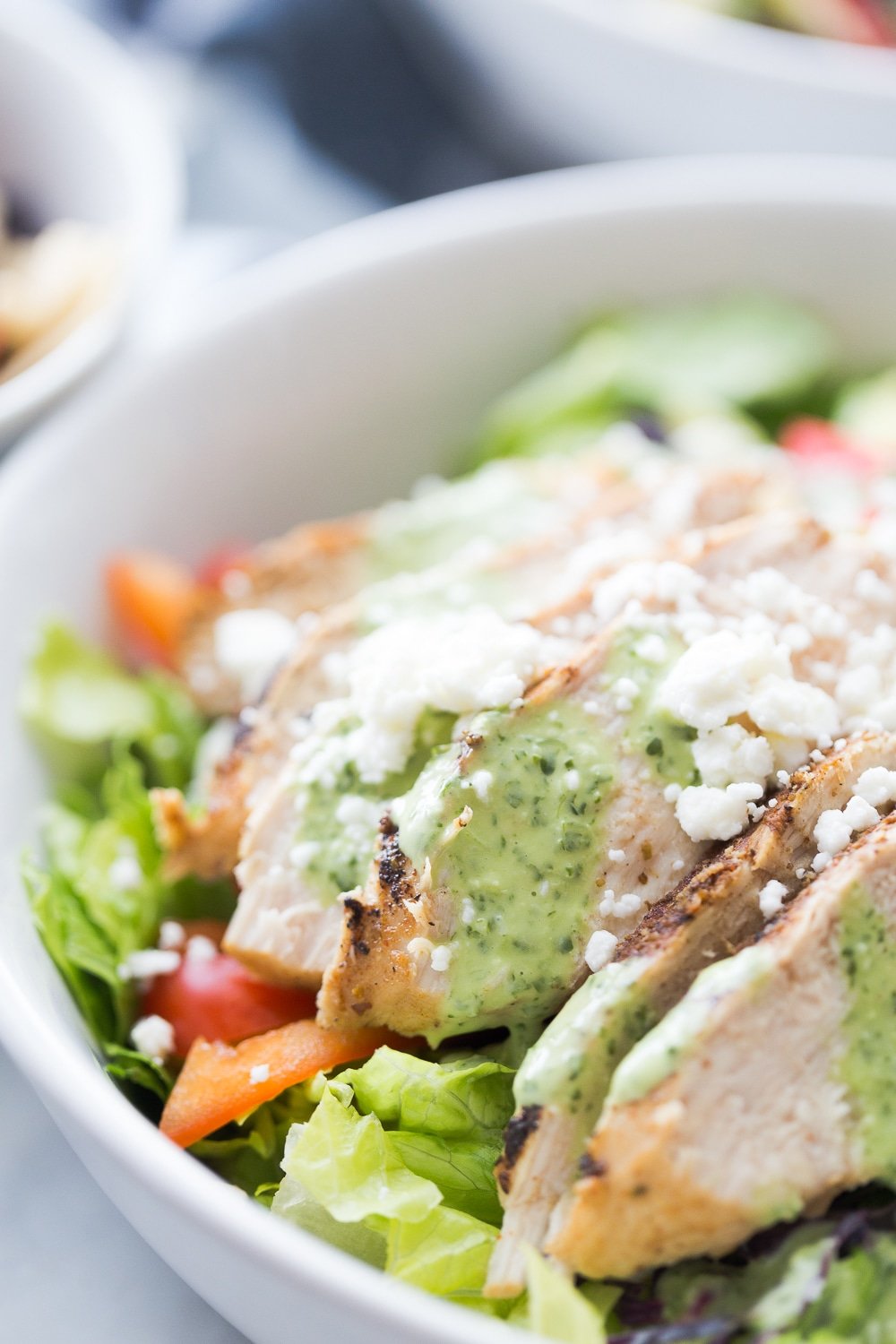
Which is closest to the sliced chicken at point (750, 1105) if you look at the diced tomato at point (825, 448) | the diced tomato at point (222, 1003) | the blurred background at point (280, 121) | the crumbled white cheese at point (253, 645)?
the diced tomato at point (222, 1003)

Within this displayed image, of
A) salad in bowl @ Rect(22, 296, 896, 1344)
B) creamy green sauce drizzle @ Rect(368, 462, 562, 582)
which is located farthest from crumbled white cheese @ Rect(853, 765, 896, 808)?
creamy green sauce drizzle @ Rect(368, 462, 562, 582)

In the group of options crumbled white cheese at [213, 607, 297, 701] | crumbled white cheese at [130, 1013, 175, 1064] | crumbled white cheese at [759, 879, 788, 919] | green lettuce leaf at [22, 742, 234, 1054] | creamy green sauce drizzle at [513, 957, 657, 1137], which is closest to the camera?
creamy green sauce drizzle at [513, 957, 657, 1137]

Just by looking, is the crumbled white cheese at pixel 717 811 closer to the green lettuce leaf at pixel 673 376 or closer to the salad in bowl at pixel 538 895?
the salad in bowl at pixel 538 895

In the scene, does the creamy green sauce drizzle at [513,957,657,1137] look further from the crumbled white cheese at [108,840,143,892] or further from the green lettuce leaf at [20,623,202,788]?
the green lettuce leaf at [20,623,202,788]

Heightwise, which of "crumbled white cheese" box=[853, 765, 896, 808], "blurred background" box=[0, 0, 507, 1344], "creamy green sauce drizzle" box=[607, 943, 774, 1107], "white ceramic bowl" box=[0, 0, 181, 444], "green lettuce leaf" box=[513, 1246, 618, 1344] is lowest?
"green lettuce leaf" box=[513, 1246, 618, 1344]

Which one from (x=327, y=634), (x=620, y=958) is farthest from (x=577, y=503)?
(x=620, y=958)

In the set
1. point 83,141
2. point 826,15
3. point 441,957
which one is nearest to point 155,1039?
point 441,957

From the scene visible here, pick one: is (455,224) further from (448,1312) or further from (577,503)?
(448,1312)
